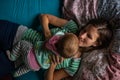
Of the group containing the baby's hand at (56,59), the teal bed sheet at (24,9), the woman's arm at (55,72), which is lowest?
the woman's arm at (55,72)

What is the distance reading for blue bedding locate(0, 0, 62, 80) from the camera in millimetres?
1464

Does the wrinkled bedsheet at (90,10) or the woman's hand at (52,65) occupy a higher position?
the wrinkled bedsheet at (90,10)

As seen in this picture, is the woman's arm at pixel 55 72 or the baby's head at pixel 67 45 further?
the woman's arm at pixel 55 72

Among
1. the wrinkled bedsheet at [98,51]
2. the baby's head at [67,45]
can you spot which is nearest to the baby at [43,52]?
the baby's head at [67,45]

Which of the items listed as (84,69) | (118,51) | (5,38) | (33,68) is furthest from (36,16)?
(118,51)

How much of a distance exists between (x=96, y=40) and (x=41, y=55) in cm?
32

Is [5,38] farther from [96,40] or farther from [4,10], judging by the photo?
[96,40]

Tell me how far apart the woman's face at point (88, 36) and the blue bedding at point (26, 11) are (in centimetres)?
28

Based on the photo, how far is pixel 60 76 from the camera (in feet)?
4.70

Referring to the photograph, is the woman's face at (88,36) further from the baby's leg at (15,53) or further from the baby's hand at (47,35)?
the baby's leg at (15,53)

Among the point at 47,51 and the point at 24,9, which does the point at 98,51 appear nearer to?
the point at 47,51

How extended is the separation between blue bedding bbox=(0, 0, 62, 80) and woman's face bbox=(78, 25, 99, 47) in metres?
0.28

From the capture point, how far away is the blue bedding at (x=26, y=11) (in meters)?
1.46

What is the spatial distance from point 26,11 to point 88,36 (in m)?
0.42
